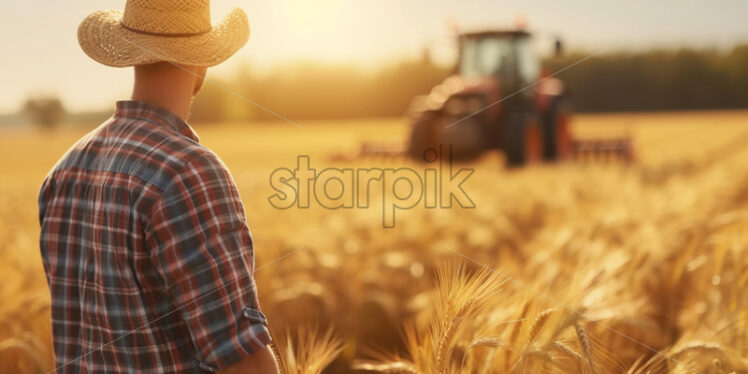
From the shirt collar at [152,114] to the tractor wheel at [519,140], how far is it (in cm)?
873

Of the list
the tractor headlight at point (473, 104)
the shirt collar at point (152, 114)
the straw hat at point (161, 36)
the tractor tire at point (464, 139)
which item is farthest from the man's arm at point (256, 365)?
the tractor headlight at point (473, 104)

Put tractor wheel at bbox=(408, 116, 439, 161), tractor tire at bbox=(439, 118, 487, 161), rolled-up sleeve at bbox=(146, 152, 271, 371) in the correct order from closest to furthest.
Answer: rolled-up sleeve at bbox=(146, 152, 271, 371)
tractor tire at bbox=(439, 118, 487, 161)
tractor wheel at bbox=(408, 116, 439, 161)

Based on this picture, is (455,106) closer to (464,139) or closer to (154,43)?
(464,139)

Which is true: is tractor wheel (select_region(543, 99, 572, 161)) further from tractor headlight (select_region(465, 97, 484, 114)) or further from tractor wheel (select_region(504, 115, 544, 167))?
tractor headlight (select_region(465, 97, 484, 114))

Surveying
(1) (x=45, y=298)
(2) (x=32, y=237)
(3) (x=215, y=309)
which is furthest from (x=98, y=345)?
(2) (x=32, y=237)

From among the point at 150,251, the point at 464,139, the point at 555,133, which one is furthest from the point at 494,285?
the point at 555,133

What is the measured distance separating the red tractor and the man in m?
8.09

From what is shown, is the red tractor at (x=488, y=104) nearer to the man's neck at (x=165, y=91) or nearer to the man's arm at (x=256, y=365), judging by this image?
the man's neck at (x=165, y=91)

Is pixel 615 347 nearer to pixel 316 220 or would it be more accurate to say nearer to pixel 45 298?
pixel 45 298

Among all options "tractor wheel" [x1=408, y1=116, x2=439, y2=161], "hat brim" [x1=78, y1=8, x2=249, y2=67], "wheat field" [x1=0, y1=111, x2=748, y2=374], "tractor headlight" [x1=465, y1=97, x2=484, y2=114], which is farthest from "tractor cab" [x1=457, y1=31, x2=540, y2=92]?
"hat brim" [x1=78, y1=8, x2=249, y2=67]

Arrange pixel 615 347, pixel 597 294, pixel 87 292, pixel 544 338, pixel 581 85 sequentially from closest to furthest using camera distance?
pixel 87 292, pixel 544 338, pixel 597 294, pixel 615 347, pixel 581 85

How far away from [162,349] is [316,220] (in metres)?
3.00

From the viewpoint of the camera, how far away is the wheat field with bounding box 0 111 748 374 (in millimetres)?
1348

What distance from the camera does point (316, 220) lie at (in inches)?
161
